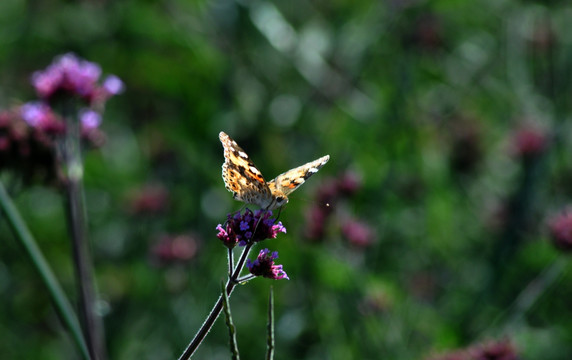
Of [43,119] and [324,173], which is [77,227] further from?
[324,173]

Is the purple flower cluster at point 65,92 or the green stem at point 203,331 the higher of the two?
the purple flower cluster at point 65,92

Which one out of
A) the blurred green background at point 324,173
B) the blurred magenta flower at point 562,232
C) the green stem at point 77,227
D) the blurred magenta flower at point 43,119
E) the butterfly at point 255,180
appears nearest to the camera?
the butterfly at point 255,180

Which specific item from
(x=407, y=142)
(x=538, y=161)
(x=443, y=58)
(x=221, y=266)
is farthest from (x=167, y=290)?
(x=443, y=58)

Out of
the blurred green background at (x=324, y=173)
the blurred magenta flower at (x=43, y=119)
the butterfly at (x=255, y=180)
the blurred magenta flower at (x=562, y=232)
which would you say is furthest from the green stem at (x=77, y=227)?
the blurred magenta flower at (x=562, y=232)

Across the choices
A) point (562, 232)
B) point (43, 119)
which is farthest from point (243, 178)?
point (562, 232)

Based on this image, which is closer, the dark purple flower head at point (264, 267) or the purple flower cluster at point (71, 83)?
the dark purple flower head at point (264, 267)

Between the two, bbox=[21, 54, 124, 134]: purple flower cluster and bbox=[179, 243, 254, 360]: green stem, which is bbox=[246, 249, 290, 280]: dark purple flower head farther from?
bbox=[21, 54, 124, 134]: purple flower cluster

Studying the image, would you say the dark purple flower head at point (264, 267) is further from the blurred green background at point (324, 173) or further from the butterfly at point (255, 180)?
the blurred green background at point (324, 173)

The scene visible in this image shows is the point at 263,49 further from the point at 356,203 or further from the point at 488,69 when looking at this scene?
the point at 488,69
